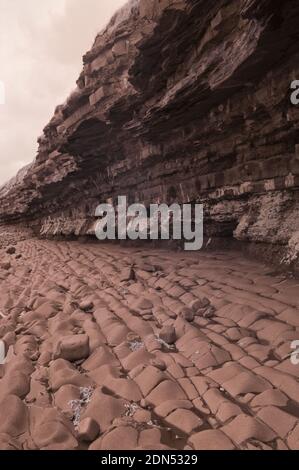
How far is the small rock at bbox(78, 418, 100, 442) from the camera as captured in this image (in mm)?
2406

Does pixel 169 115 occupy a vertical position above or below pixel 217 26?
below

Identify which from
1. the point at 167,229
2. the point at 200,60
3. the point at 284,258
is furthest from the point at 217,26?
the point at 167,229

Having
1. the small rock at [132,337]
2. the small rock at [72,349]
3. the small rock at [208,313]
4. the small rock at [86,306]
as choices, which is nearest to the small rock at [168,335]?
the small rock at [132,337]

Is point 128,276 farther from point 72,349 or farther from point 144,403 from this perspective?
point 144,403

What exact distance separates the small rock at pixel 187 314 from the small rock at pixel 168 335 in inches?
14.5

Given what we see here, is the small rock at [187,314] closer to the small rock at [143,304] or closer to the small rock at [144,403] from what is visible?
the small rock at [143,304]

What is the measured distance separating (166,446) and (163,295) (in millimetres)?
3001

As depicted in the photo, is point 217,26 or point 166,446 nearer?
point 166,446

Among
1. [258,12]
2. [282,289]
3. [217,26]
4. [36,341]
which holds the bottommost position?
[36,341]

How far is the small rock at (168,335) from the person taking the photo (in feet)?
12.3

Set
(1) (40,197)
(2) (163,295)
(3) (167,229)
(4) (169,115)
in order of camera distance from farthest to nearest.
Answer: (1) (40,197), (3) (167,229), (4) (169,115), (2) (163,295)

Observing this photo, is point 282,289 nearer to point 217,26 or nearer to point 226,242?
point 226,242

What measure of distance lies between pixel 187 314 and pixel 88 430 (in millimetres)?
2046

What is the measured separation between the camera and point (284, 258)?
546 centimetres
